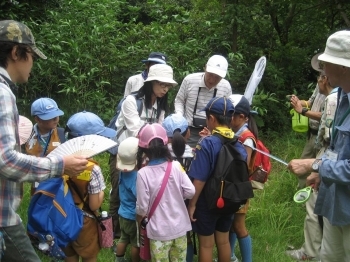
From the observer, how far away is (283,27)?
8844 mm

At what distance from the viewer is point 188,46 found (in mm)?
8359

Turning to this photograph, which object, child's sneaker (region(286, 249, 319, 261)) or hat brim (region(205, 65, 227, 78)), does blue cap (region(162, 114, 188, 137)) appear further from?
child's sneaker (region(286, 249, 319, 261))

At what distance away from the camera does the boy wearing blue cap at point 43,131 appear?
4090mm

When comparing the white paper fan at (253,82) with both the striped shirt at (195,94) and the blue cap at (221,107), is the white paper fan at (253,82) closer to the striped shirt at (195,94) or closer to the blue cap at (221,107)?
the striped shirt at (195,94)

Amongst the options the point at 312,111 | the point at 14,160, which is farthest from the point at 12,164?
the point at 312,111

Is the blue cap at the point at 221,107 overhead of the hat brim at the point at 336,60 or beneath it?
beneath

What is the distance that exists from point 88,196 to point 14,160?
115 centimetres

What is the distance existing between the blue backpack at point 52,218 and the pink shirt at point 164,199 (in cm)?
53

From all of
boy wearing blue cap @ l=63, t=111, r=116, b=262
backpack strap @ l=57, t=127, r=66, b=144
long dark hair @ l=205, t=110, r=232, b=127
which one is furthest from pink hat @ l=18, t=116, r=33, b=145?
long dark hair @ l=205, t=110, r=232, b=127

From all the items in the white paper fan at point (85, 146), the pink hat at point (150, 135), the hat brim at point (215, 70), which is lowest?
the pink hat at point (150, 135)

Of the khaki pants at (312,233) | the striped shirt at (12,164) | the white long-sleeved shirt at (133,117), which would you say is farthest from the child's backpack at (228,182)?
the striped shirt at (12,164)

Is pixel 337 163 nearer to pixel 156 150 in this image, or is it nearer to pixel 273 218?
pixel 156 150

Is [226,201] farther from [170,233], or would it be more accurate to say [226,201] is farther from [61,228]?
[61,228]

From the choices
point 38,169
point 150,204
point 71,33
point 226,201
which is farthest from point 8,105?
point 71,33
